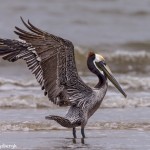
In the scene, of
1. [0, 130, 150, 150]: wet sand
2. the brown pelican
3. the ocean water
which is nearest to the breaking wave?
the ocean water

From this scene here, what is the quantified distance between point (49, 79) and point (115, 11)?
12.9 meters

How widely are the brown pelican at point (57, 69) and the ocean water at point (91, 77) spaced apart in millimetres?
390

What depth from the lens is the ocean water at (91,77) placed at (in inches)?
360

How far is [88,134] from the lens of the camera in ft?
30.9

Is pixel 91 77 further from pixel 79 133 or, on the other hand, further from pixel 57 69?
pixel 57 69

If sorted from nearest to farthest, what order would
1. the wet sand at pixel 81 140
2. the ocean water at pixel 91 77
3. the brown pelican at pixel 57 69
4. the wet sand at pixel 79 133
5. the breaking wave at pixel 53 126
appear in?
the wet sand at pixel 81 140
the wet sand at pixel 79 133
the brown pelican at pixel 57 69
the ocean water at pixel 91 77
the breaking wave at pixel 53 126

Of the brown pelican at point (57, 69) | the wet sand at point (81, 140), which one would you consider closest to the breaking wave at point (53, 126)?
the wet sand at point (81, 140)

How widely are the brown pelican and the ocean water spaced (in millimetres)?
390

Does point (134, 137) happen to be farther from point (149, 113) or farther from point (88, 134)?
point (149, 113)

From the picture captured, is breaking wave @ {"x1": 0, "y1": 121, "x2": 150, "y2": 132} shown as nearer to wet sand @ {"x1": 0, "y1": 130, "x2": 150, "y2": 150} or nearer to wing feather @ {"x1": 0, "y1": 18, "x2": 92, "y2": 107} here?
wet sand @ {"x1": 0, "y1": 130, "x2": 150, "y2": 150}

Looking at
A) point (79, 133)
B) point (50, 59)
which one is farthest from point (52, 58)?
point (79, 133)

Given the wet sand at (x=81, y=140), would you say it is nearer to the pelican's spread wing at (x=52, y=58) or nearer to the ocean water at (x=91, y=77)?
the ocean water at (x=91, y=77)

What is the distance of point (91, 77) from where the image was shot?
14.6m

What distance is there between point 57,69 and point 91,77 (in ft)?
18.2
